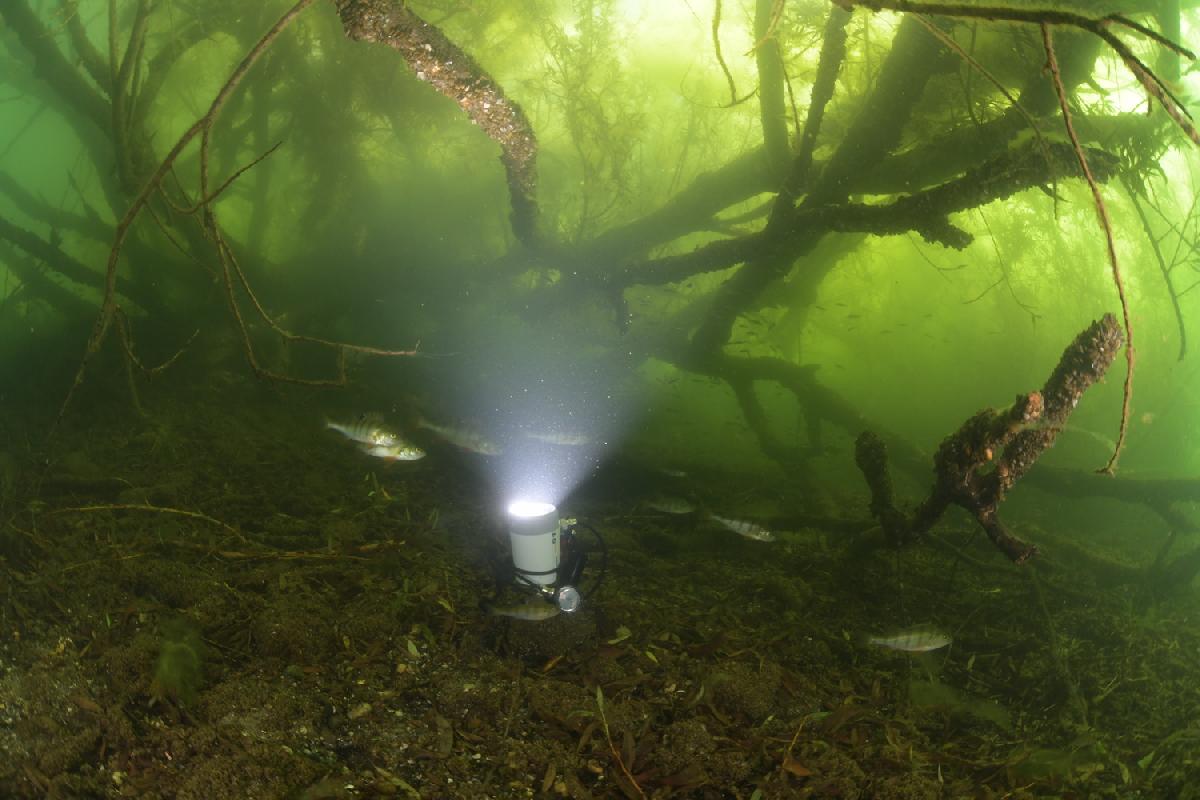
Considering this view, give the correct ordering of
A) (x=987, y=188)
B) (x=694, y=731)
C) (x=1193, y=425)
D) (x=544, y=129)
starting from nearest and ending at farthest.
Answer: (x=694, y=731) < (x=987, y=188) < (x=544, y=129) < (x=1193, y=425)

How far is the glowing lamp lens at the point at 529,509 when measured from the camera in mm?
3869

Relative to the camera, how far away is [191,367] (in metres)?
9.09

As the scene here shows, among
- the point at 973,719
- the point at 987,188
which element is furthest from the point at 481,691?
the point at 987,188

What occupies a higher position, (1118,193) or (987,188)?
(1118,193)

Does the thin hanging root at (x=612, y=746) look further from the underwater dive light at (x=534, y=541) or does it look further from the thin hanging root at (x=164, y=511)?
the thin hanging root at (x=164, y=511)

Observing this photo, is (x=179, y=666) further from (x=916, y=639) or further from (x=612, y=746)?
(x=916, y=639)

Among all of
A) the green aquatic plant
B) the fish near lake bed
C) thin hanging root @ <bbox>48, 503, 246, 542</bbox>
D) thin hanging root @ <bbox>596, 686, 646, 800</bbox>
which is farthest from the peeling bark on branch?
the fish near lake bed

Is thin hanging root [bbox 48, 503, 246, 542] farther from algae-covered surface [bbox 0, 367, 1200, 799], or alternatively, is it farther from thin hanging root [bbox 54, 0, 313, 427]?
thin hanging root [bbox 54, 0, 313, 427]

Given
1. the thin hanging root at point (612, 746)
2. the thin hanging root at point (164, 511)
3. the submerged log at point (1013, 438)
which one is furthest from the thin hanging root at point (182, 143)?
the submerged log at point (1013, 438)

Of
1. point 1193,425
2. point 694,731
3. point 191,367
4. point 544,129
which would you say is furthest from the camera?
point 1193,425

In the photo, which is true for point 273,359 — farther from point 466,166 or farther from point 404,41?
point 404,41

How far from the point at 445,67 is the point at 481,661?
342cm

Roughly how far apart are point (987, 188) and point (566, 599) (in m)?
4.17

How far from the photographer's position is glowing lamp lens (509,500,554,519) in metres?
3.87
